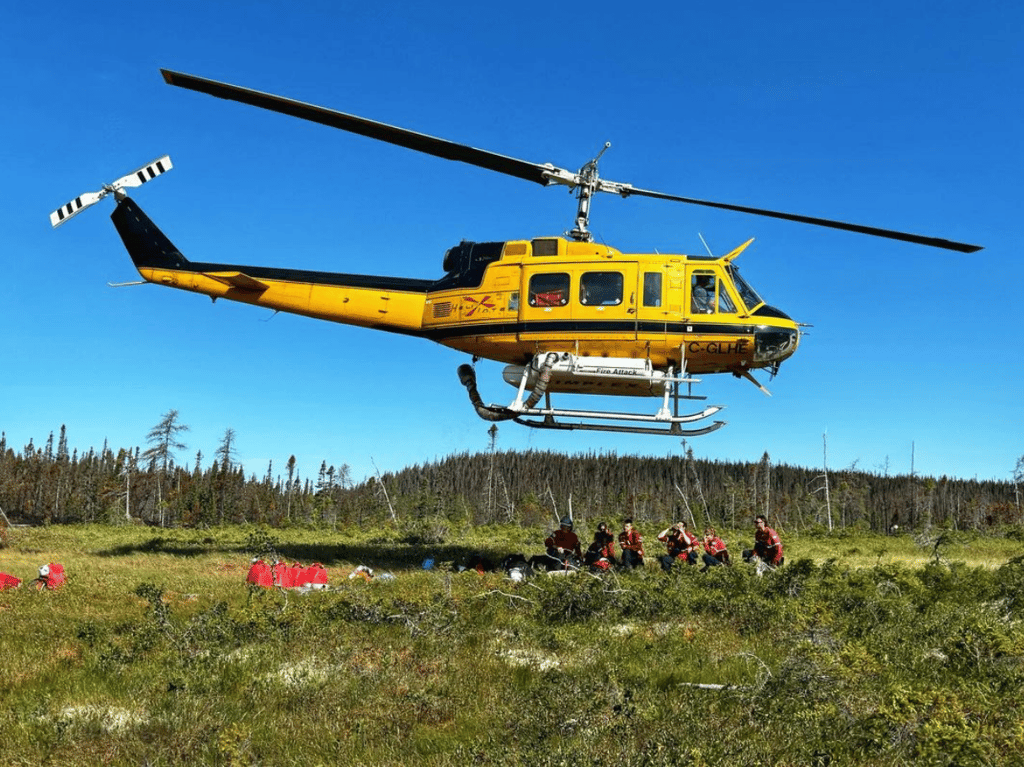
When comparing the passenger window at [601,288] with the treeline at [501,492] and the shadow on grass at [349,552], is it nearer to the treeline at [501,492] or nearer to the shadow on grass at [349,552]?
the shadow on grass at [349,552]

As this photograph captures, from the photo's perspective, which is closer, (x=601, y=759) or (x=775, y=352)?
(x=601, y=759)

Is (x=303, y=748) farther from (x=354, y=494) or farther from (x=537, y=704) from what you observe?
(x=354, y=494)

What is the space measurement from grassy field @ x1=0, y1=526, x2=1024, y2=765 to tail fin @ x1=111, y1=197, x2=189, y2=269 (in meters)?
7.54

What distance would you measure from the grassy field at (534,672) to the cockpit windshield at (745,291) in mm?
5029

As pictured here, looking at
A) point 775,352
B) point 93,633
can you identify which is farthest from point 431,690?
point 775,352

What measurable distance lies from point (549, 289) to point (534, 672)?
8.86 meters

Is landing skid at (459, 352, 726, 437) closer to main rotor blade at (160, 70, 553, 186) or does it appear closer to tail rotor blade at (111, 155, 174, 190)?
main rotor blade at (160, 70, 553, 186)

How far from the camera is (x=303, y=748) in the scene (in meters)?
6.09

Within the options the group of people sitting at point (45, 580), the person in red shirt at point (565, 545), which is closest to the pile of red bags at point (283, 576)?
the group of people sitting at point (45, 580)

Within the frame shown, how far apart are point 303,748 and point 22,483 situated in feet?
396

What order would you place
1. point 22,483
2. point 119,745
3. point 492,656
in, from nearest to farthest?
point 119,745
point 492,656
point 22,483

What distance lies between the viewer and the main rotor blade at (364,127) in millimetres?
12195

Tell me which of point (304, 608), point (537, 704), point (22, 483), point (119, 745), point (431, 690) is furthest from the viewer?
point (22, 483)

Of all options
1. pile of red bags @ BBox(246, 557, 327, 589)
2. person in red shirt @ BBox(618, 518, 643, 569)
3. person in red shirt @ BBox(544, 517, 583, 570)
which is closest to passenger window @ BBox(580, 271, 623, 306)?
person in red shirt @ BBox(544, 517, 583, 570)
